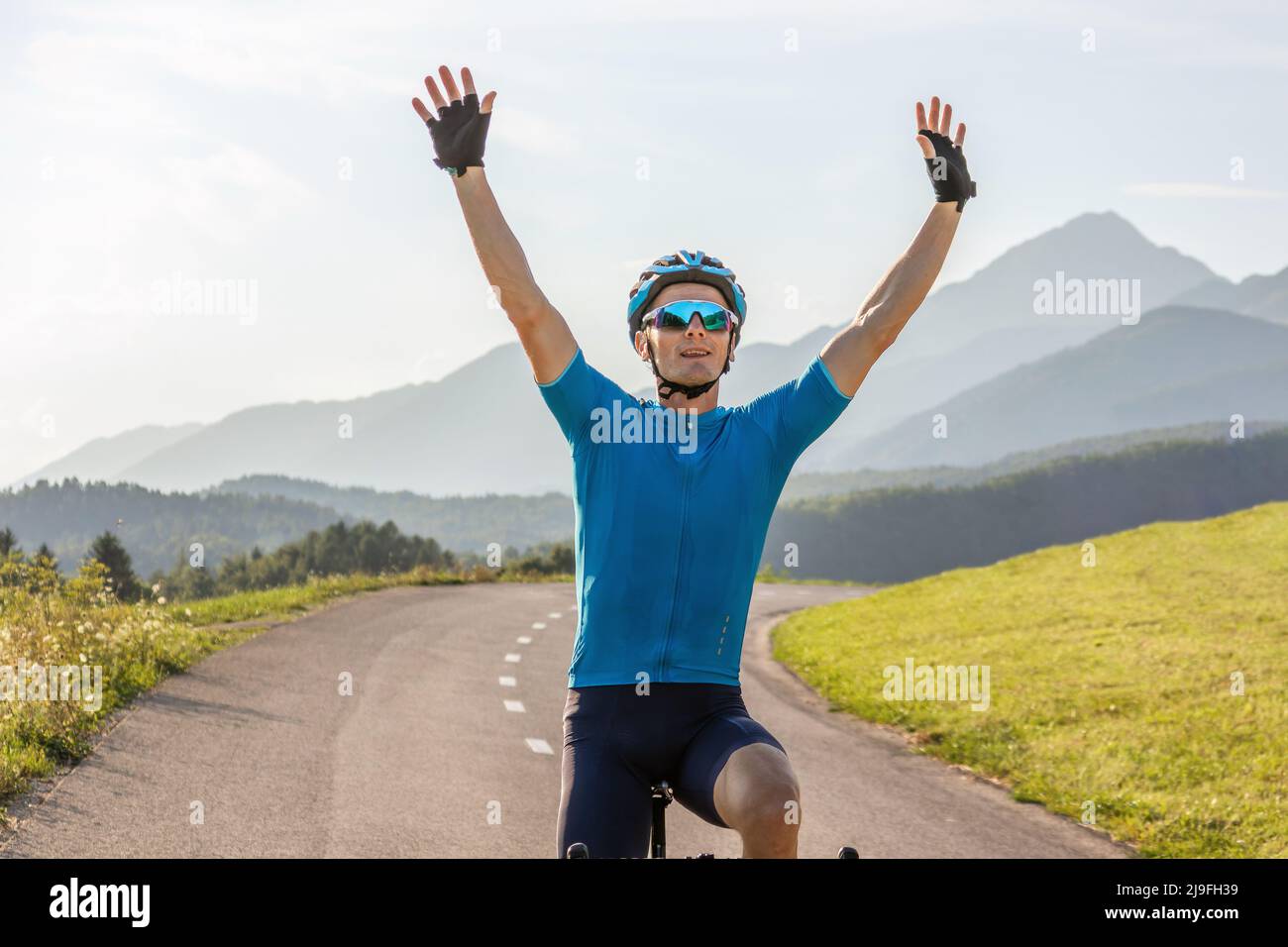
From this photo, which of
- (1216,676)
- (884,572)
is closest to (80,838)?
(1216,676)

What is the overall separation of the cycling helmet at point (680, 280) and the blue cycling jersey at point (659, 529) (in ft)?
0.75

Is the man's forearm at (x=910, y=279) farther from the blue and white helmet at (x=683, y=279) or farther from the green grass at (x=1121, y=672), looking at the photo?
the green grass at (x=1121, y=672)

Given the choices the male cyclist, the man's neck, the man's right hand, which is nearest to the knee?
the male cyclist

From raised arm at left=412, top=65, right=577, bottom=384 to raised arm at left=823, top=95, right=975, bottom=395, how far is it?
75cm

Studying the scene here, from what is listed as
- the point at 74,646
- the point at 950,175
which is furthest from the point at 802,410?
the point at 74,646

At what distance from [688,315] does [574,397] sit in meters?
0.41

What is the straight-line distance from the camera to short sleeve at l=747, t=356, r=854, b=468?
3.29 meters

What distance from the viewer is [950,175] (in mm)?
3799

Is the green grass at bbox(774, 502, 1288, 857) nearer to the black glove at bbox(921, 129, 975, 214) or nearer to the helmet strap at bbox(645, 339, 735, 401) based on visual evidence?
the black glove at bbox(921, 129, 975, 214)

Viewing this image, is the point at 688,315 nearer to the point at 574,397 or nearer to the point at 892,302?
the point at 574,397

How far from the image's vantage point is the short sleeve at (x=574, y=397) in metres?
3.16

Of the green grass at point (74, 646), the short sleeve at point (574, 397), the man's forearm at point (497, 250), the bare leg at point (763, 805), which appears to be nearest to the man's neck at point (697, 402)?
the short sleeve at point (574, 397)

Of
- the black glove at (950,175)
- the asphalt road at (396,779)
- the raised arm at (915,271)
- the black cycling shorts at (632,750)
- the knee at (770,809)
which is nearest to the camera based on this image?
the knee at (770,809)
